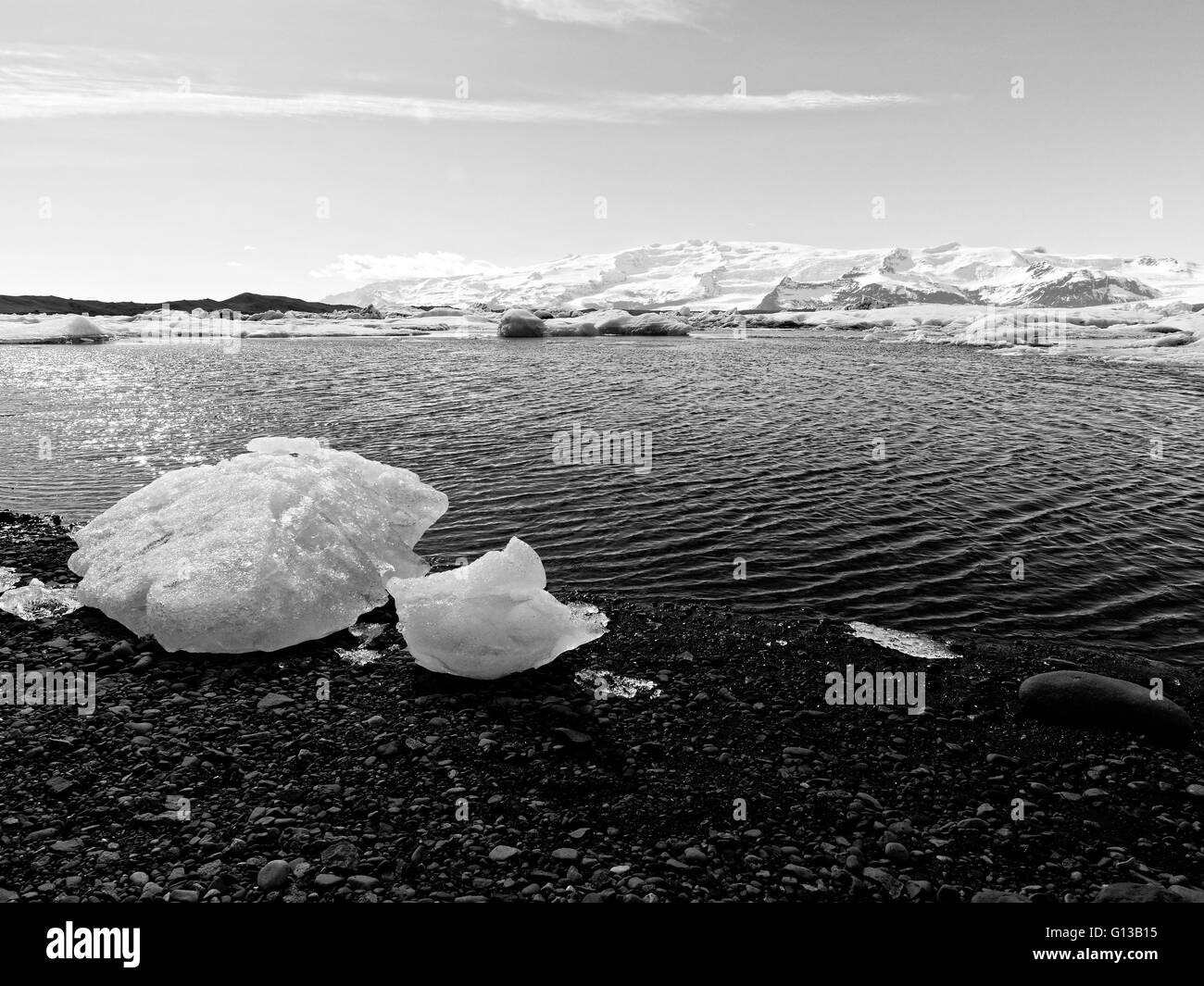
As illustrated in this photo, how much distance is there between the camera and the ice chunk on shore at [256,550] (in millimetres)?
9930

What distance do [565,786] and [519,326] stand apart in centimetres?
9466

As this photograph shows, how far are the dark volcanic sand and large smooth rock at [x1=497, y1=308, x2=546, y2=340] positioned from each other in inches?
3584

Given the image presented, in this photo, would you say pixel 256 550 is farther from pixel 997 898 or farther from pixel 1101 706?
pixel 1101 706

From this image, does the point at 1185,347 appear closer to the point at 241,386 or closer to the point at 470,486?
the point at 470,486

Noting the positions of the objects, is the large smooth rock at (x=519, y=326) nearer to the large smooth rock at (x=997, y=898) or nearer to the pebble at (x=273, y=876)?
the pebble at (x=273, y=876)

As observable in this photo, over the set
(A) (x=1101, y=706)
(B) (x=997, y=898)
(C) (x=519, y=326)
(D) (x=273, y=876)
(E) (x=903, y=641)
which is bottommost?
(B) (x=997, y=898)

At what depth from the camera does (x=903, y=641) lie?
11.0 meters

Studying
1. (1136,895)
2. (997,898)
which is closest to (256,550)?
(997,898)

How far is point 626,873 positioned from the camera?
19.5 ft

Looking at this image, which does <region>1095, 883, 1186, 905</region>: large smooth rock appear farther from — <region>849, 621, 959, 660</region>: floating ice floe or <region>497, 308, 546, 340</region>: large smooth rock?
<region>497, 308, 546, 340</region>: large smooth rock

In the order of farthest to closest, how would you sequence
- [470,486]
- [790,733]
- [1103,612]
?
[470,486] → [1103,612] → [790,733]

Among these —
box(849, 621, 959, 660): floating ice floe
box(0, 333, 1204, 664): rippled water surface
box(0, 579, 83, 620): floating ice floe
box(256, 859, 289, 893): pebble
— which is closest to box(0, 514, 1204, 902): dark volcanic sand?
box(256, 859, 289, 893): pebble
